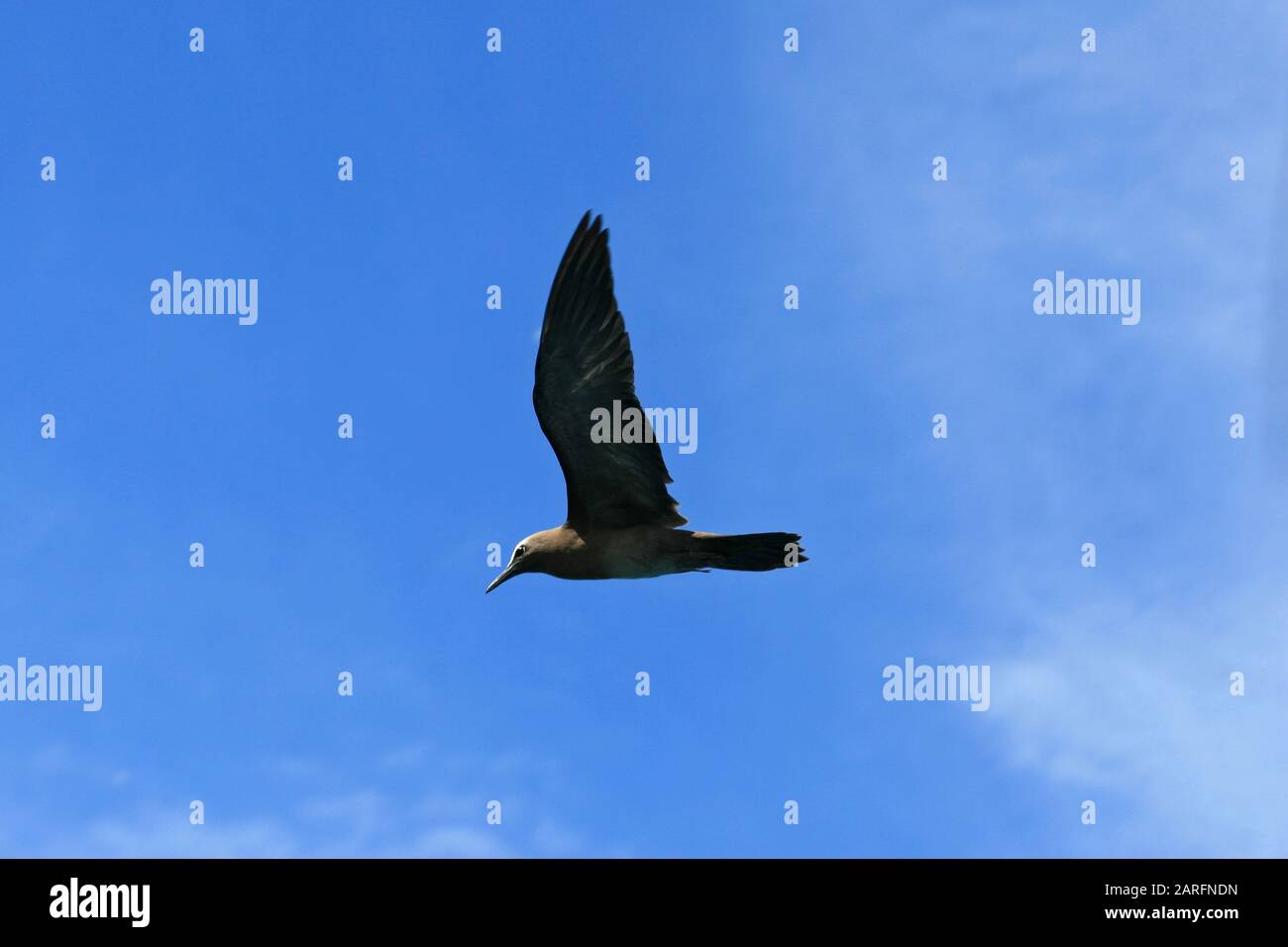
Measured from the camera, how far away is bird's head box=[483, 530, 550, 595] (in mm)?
12203

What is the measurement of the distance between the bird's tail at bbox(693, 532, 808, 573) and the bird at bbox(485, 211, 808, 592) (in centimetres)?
1

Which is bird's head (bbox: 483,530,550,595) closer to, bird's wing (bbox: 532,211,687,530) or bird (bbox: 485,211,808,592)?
bird (bbox: 485,211,808,592)

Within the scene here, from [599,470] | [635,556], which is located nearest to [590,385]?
[599,470]

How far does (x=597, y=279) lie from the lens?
1122 centimetres

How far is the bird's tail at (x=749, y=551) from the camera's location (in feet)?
36.1

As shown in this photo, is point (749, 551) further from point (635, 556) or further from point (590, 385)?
point (590, 385)

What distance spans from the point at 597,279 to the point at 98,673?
1116 cm

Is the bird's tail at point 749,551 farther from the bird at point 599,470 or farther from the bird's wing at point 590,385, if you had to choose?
the bird's wing at point 590,385

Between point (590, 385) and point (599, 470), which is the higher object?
point (590, 385)

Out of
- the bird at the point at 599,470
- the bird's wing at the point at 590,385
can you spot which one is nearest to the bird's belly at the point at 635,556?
the bird at the point at 599,470

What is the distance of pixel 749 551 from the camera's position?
11.2 metres

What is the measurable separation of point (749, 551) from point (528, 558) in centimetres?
258
